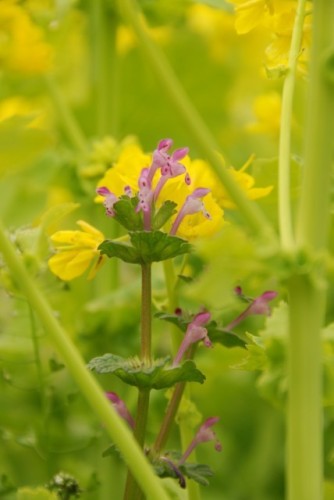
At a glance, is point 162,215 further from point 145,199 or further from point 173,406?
point 173,406

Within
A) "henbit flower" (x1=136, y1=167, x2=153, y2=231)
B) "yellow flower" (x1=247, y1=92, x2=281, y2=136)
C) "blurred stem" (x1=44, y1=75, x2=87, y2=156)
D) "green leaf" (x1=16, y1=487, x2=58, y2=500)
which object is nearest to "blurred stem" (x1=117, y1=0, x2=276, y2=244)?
"henbit flower" (x1=136, y1=167, x2=153, y2=231)

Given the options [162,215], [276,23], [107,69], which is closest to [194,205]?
[162,215]

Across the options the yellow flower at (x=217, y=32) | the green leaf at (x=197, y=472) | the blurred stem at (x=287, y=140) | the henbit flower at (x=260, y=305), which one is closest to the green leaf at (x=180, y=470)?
the green leaf at (x=197, y=472)

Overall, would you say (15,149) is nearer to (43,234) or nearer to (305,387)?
(43,234)

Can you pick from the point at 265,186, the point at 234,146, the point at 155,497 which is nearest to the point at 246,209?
the point at 155,497

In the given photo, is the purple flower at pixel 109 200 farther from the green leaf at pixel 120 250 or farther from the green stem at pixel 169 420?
the green stem at pixel 169 420

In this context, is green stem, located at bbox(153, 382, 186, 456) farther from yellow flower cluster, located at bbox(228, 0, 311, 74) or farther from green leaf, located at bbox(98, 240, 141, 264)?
yellow flower cluster, located at bbox(228, 0, 311, 74)

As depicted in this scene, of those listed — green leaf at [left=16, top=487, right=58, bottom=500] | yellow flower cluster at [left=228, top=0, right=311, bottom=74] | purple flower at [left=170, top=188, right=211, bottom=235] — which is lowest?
green leaf at [left=16, top=487, right=58, bottom=500]
